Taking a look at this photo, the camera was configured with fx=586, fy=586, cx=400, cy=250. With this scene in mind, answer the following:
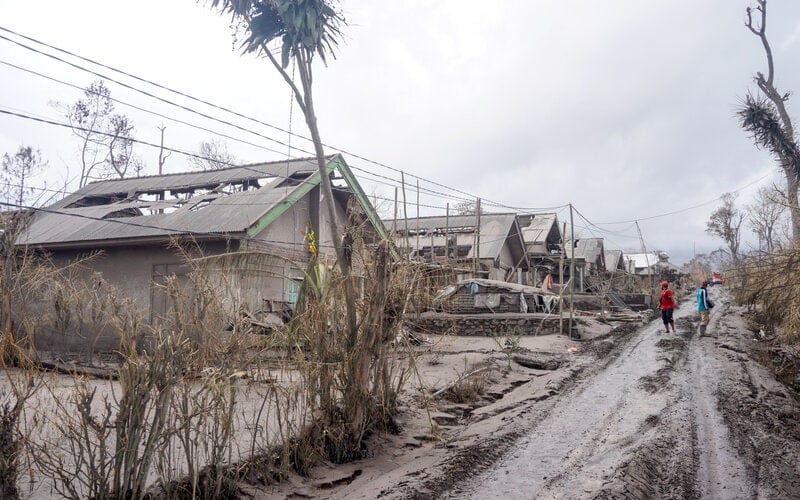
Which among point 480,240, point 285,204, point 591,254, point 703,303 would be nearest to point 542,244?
point 480,240

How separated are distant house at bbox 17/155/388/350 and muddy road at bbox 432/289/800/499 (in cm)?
661

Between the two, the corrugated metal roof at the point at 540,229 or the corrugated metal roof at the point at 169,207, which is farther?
the corrugated metal roof at the point at 540,229

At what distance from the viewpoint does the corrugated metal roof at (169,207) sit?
52.9ft

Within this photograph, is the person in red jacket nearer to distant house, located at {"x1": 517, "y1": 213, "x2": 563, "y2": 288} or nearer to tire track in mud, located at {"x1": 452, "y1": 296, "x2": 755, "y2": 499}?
tire track in mud, located at {"x1": 452, "y1": 296, "x2": 755, "y2": 499}

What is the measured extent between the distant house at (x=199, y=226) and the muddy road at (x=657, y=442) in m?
6.61

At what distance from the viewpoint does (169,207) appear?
63.3 feet

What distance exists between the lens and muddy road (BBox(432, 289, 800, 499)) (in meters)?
6.12

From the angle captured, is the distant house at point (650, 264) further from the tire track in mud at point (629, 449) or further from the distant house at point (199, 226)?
the tire track in mud at point (629, 449)

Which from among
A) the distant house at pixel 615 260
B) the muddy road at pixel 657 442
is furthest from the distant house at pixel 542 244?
the muddy road at pixel 657 442

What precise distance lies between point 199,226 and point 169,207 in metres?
3.99

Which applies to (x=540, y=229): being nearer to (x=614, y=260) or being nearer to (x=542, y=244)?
(x=542, y=244)

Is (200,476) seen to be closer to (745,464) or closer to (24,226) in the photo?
(745,464)

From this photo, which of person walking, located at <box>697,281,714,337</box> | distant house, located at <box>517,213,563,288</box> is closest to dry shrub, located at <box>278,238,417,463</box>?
person walking, located at <box>697,281,714,337</box>

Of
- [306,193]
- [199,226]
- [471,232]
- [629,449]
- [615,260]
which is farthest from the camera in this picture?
[615,260]
